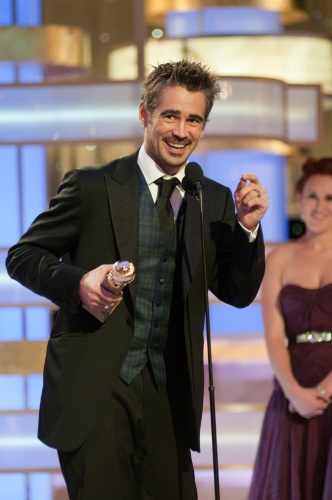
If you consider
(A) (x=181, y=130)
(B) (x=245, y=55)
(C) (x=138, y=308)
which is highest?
(B) (x=245, y=55)

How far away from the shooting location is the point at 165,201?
9.40 feet

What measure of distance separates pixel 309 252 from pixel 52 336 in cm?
184

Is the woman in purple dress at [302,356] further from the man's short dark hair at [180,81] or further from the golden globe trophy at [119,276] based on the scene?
the golden globe trophy at [119,276]

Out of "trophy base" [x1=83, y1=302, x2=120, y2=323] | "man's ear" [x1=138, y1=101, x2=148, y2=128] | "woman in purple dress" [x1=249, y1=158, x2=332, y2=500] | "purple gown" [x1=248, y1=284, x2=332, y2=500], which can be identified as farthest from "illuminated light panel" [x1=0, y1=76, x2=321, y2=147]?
"trophy base" [x1=83, y1=302, x2=120, y2=323]

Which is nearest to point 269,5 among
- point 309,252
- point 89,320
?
point 309,252

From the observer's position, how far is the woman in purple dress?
4176 mm

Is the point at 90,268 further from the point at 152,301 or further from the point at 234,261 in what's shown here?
the point at 234,261

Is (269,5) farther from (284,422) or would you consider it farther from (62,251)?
(62,251)

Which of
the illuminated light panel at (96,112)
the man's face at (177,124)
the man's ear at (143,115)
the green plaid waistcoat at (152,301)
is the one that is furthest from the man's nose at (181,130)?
the illuminated light panel at (96,112)

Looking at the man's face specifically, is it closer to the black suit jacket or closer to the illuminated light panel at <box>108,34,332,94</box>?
the black suit jacket

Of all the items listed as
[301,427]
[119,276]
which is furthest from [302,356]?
[119,276]

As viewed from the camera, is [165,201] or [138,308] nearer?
[138,308]

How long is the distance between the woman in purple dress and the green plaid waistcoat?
4.99ft

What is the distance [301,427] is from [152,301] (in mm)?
1704
